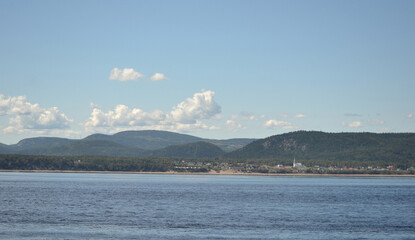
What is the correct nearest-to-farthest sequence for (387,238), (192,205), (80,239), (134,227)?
(80,239), (387,238), (134,227), (192,205)

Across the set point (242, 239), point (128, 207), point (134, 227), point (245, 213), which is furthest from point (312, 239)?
point (128, 207)

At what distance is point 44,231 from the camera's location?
74.4m

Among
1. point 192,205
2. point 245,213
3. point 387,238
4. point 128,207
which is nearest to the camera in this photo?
point 387,238

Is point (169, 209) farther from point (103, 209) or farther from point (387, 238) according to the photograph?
point (387, 238)

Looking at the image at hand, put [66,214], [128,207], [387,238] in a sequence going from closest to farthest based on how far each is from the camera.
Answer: [387,238]
[66,214]
[128,207]

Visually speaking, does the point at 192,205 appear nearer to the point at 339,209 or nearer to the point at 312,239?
the point at 339,209

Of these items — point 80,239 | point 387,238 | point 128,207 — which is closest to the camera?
point 80,239

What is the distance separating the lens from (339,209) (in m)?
117

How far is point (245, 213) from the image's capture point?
339 feet

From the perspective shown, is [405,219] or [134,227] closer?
[134,227]

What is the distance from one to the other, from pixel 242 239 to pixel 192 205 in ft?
161

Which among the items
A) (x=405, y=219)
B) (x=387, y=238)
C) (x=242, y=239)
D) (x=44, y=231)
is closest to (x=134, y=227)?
(x=44, y=231)

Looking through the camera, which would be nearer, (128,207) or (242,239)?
(242,239)

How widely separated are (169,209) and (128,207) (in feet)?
29.6
